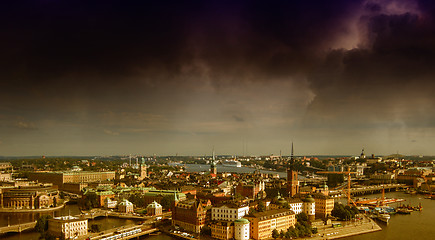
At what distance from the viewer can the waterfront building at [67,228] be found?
1134 inches

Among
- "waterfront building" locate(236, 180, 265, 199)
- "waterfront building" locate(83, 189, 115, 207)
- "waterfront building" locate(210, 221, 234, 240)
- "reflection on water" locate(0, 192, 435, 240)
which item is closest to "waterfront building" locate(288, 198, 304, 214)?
"reflection on water" locate(0, 192, 435, 240)

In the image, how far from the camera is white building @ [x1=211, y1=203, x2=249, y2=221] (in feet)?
101

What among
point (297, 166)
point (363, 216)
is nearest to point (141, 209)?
point (363, 216)

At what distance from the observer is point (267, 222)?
29.0 metres

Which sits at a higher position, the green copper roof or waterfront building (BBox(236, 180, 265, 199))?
the green copper roof

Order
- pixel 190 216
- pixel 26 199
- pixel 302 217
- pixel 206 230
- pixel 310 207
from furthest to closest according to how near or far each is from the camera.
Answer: pixel 26 199 < pixel 310 207 < pixel 302 217 < pixel 190 216 < pixel 206 230

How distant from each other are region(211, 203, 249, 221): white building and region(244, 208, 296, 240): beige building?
5.07ft

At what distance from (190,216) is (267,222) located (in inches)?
252

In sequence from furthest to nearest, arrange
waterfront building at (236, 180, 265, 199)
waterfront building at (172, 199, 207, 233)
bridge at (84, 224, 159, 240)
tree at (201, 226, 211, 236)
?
waterfront building at (236, 180, 265, 199) < waterfront building at (172, 199, 207, 233) < tree at (201, 226, 211, 236) < bridge at (84, 224, 159, 240)

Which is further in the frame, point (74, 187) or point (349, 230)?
point (74, 187)

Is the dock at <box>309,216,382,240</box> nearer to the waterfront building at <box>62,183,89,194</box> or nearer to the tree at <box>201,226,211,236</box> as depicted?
the tree at <box>201,226,211,236</box>

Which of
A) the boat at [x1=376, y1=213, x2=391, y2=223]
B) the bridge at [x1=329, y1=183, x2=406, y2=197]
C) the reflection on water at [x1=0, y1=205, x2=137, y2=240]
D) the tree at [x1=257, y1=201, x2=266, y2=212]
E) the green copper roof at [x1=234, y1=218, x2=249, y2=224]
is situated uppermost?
the green copper roof at [x1=234, y1=218, x2=249, y2=224]

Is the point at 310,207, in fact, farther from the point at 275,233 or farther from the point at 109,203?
the point at 109,203

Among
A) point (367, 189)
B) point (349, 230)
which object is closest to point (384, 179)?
point (367, 189)
